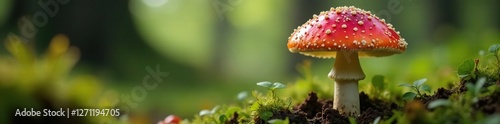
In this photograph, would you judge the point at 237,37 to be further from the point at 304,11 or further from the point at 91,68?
the point at 91,68

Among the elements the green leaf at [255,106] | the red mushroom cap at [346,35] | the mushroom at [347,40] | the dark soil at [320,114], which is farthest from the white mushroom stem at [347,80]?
the green leaf at [255,106]

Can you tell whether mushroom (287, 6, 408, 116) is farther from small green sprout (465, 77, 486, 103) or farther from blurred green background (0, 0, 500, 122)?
blurred green background (0, 0, 500, 122)

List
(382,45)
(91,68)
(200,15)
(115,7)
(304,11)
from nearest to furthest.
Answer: (382,45), (91,68), (115,7), (304,11), (200,15)

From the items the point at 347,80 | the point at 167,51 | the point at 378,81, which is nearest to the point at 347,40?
the point at 347,80

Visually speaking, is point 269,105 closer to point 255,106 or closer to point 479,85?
point 255,106

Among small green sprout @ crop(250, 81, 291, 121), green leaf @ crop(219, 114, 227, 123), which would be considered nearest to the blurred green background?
small green sprout @ crop(250, 81, 291, 121)

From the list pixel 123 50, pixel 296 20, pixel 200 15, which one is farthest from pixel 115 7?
pixel 200 15
